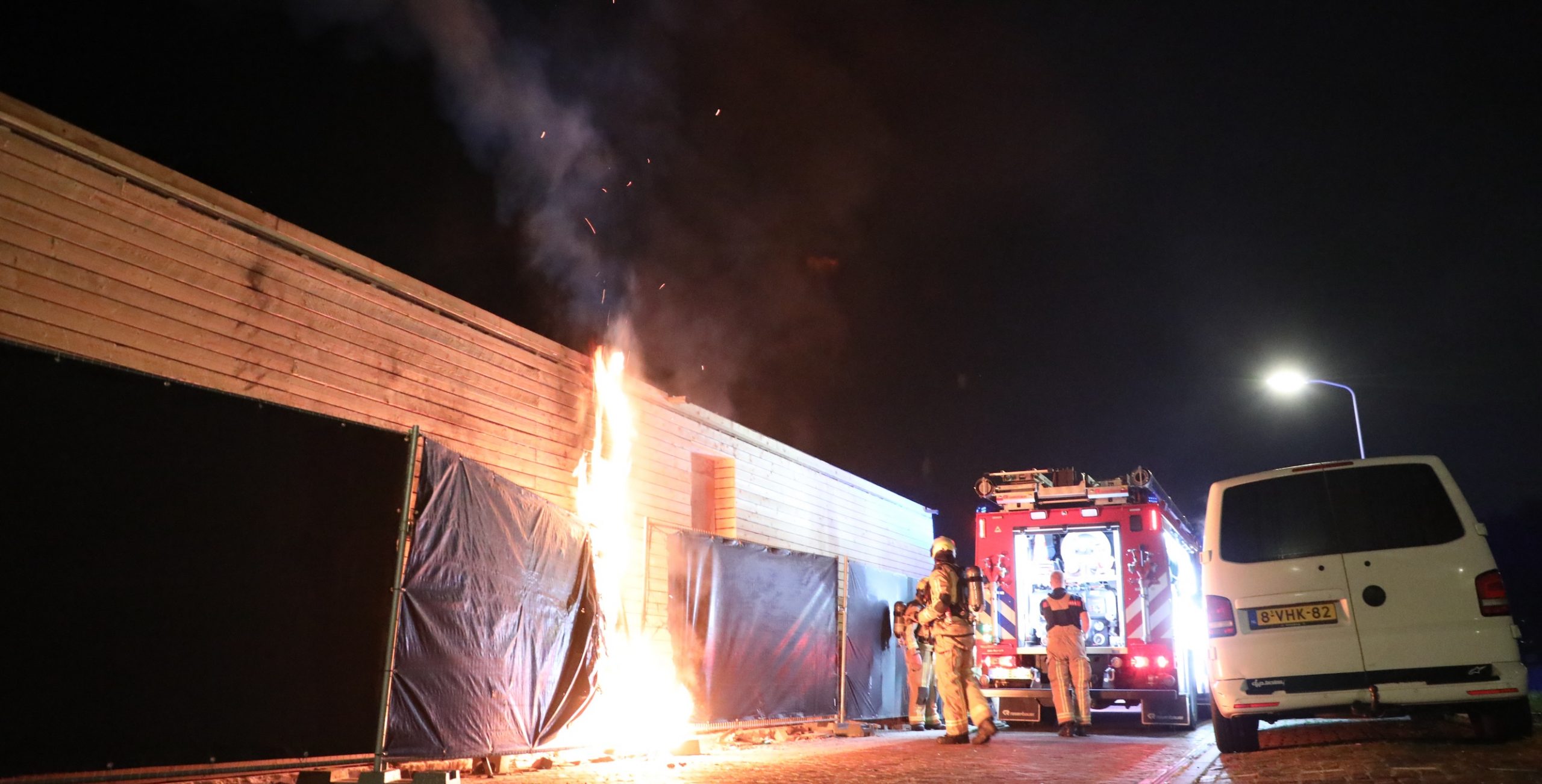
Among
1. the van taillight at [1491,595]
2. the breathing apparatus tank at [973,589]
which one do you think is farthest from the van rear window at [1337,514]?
the breathing apparatus tank at [973,589]

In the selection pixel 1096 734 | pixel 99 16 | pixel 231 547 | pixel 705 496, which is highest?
pixel 99 16

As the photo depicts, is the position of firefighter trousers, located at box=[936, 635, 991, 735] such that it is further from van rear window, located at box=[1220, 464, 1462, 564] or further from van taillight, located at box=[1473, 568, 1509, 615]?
van taillight, located at box=[1473, 568, 1509, 615]

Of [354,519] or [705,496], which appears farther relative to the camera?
[705,496]

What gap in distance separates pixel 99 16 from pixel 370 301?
5.57m

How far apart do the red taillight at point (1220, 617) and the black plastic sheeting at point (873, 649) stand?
6.87 metres

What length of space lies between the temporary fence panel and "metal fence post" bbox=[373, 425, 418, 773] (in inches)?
2.3

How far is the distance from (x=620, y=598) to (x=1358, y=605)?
703 cm

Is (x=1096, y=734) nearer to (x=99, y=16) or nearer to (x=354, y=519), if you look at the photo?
(x=354, y=519)

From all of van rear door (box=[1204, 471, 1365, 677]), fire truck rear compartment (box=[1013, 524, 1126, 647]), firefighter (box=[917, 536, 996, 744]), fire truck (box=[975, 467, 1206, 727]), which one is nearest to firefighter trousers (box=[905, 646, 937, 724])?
fire truck (box=[975, 467, 1206, 727])

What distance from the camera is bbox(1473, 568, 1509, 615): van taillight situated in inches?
264

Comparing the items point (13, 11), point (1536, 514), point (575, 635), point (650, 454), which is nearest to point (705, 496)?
point (650, 454)

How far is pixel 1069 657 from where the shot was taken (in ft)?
38.0

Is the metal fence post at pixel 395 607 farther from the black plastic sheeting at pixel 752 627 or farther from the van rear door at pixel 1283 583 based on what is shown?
the van rear door at pixel 1283 583

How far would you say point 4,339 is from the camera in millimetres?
4137
